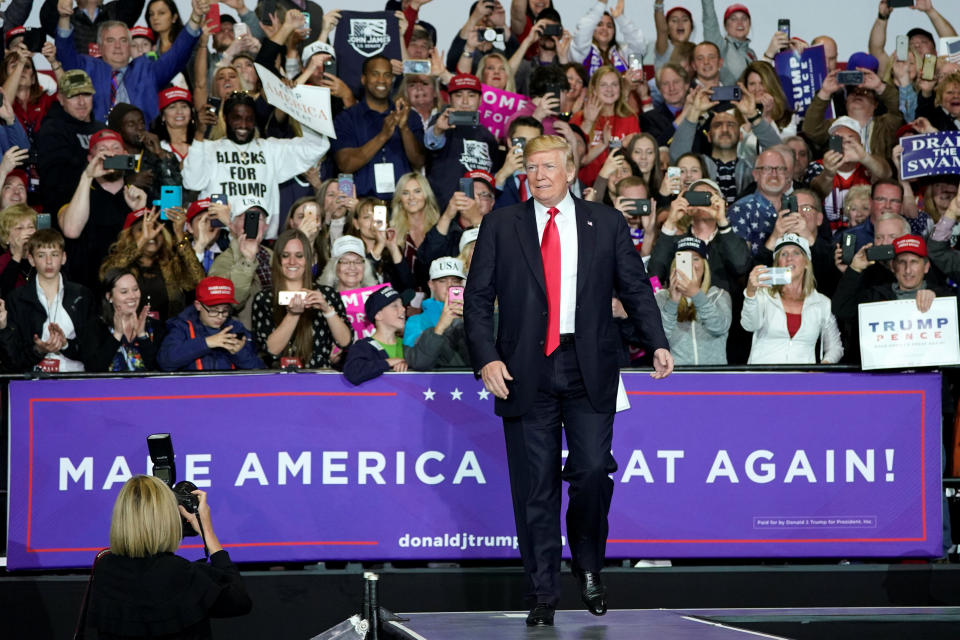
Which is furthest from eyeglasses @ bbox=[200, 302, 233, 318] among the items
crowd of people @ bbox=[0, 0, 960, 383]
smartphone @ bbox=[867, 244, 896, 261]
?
smartphone @ bbox=[867, 244, 896, 261]

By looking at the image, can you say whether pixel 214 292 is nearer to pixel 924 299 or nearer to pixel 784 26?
pixel 924 299

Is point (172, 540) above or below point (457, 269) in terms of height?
below

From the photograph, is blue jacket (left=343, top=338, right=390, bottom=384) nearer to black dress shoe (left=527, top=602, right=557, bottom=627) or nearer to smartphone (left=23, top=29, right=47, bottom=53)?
black dress shoe (left=527, top=602, right=557, bottom=627)

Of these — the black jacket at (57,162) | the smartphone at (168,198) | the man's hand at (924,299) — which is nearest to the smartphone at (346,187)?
the smartphone at (168,198)

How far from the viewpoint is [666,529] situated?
803 centimetres

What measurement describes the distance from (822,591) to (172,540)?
4.08m

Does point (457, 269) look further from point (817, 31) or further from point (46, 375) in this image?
point (817, 31)

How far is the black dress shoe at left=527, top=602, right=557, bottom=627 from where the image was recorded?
586 centimetres

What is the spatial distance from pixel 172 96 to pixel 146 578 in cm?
626

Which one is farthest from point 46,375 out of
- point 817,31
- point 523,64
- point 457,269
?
point 817,31

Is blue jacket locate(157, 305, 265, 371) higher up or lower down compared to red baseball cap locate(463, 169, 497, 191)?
lower down

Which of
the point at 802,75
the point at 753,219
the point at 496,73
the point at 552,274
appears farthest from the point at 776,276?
the point at 802,75

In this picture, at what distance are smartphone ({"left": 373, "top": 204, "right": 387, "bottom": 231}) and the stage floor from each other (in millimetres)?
3730

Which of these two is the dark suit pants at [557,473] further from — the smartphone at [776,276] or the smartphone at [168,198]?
the smartphone at [168,198]
